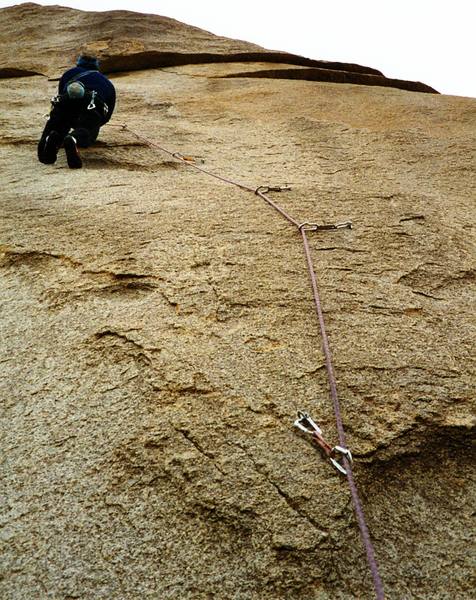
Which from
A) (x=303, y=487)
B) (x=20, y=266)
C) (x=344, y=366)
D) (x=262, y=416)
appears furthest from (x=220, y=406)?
(x=20, y=266)

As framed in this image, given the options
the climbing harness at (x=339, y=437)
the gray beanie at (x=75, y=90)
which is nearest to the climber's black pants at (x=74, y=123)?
the gray beanie at (x=75, y=90)

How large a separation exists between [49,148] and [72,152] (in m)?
0.32

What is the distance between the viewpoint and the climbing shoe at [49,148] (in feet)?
13.3

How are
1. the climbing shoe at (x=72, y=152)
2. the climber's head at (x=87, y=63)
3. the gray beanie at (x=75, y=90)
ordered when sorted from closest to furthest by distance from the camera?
the climbing shoe at (x=72, y=152) → the gray beanie at (x=75, y=90) → the climber's head at (x=87, y=63)

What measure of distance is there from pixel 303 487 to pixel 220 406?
426 millimetres

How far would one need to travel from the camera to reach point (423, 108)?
5301 millimetres

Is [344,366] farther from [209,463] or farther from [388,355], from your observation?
[209,463]

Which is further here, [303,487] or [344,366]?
[344,366]

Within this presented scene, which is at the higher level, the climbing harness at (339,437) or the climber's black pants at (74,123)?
the climber's black pants at (74,123)

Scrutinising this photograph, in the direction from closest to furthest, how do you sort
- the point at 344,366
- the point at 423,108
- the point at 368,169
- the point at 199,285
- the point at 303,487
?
the point at 303,487 < the point at 344,366 < the point at 199,285 < the point at 368,169 < the point at 423,108

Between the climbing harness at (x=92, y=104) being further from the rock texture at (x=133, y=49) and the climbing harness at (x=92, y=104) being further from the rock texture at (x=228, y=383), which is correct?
the rock texture at (x=133, y=49)

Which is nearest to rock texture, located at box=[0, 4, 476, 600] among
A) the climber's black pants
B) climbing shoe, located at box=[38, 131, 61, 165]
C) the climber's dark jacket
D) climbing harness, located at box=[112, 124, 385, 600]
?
climbing harness, located at box=[112, 124, 385, 600]

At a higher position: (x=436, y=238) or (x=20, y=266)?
(x=436, y=238)

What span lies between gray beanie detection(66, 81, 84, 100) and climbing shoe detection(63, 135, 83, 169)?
394 mm
